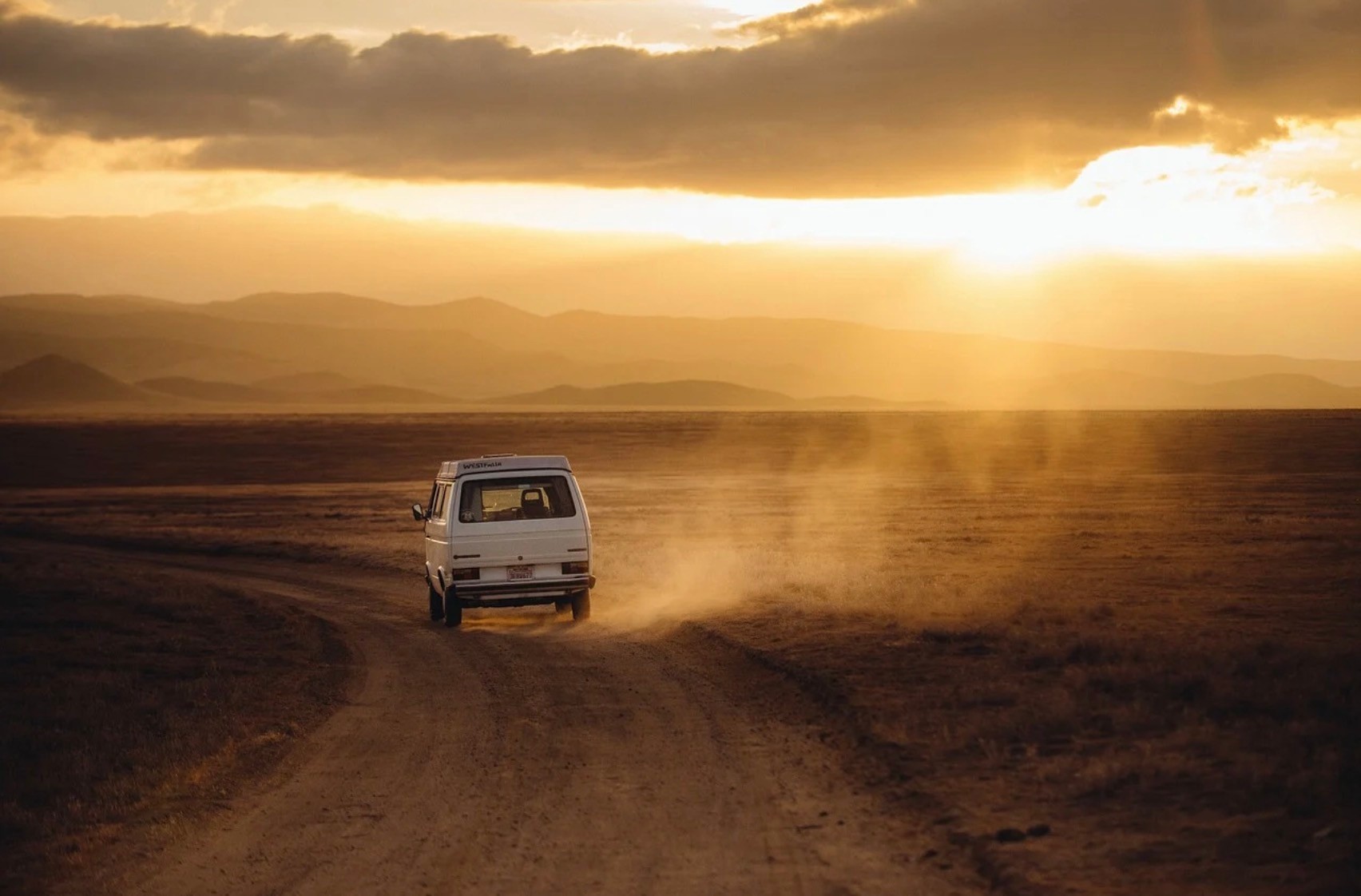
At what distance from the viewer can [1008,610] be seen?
18.8 m

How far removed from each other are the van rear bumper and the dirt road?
4054 mm

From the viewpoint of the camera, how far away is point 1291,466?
62594 millimetres

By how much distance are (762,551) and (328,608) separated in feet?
37.1

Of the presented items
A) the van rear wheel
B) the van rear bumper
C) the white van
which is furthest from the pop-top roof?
the van rear wheel

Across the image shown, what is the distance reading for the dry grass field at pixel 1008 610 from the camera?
893 centimetres

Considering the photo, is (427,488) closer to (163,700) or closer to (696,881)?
(163,700)

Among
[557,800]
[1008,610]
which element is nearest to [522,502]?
[1008,610]

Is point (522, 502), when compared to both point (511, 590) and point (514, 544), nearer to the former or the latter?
point (514, 544)

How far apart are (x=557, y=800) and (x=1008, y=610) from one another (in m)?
10.4

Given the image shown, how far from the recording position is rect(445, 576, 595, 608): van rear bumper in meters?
20.4

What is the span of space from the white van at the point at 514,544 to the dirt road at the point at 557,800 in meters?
4.13

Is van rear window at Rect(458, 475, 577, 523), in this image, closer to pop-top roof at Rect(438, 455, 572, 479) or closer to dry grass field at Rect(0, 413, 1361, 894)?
pop-top roof at Rect(438, 455, 572, 479)

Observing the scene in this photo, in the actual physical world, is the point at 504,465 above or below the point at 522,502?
above

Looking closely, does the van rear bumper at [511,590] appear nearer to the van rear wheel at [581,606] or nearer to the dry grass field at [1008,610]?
the van rear wheel at [581,606]
